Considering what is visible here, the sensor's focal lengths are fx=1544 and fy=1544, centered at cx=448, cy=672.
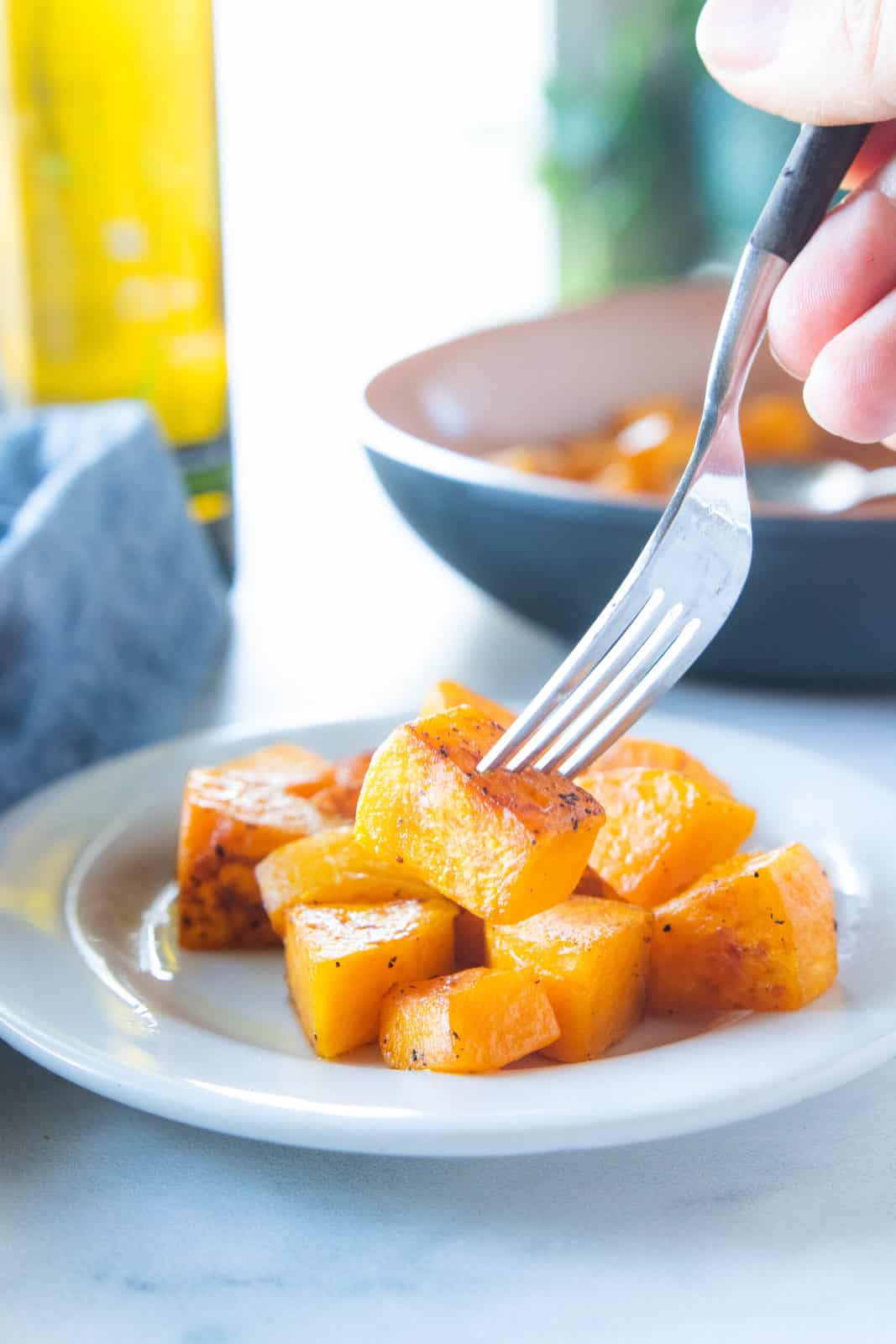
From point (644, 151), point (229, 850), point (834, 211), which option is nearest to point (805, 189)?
point (834, 211)

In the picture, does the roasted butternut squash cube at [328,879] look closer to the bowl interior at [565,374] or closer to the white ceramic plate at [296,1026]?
the white ceramic plate at [296,1026]

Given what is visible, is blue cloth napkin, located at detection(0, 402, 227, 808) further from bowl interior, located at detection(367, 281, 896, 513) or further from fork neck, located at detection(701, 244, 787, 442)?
fork neck, located at detection(701, 244, 787, 442)

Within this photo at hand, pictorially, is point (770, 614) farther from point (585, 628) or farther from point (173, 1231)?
point (173, 1231)

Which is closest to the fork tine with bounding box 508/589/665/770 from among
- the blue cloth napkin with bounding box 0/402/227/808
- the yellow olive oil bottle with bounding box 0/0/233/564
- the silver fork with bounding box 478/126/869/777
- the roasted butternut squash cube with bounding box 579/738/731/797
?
the silver fork with bounding box 478/126/869/777

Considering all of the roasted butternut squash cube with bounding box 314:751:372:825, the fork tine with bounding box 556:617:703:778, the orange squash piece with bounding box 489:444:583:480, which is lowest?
the roasted butternut squash cube with bounding box 314:751:372:825

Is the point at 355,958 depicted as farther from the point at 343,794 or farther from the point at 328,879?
the point at 343,794

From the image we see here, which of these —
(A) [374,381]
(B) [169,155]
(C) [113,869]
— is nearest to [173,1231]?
(C) [113,869]

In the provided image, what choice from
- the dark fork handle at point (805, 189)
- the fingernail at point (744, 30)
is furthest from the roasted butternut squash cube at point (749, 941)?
the fingernail at point (744, 30)
